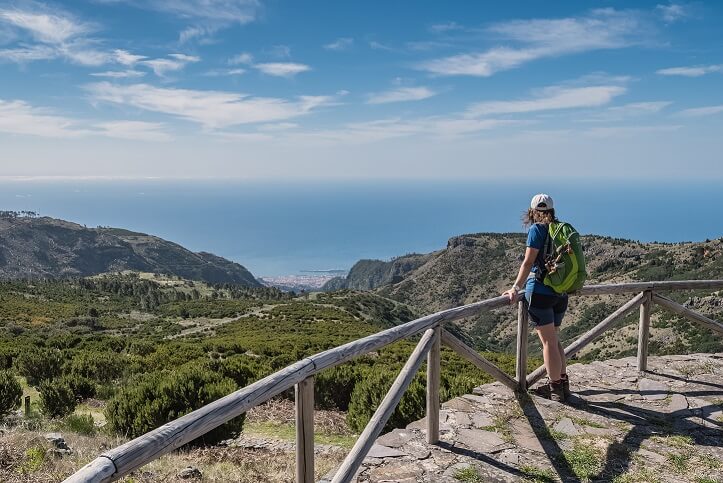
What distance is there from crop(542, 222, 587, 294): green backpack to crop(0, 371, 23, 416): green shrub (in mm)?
7918

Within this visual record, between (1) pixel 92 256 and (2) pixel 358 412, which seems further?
(1) pixel 92 256

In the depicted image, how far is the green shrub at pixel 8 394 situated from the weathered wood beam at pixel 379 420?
22.1 ft

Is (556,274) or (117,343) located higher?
(556,274)

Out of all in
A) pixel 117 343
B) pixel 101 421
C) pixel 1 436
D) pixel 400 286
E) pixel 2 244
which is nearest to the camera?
pixel 1 436

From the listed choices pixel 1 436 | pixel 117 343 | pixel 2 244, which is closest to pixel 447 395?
pixel 1 436

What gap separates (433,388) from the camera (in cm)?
418

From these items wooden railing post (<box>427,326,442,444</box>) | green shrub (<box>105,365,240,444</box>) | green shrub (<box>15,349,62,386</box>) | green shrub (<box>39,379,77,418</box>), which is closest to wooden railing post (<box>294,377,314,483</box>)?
wooden railing post (<box>427,326,442,444</box>)

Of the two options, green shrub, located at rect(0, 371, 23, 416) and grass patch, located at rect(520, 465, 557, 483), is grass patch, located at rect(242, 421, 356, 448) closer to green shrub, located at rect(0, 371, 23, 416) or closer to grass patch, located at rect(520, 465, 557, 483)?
grass patch, located at rect(520, 465, 557, 483)

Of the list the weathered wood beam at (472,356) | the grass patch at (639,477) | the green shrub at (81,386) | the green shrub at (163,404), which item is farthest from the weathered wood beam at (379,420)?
the green shrub at (81,386)

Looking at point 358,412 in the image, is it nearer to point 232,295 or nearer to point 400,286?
point 232,295

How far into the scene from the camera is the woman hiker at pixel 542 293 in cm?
460

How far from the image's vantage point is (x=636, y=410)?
516 cm

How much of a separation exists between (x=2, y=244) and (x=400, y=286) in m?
147

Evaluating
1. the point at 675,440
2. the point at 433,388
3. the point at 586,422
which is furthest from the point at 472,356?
the point at 675,440
